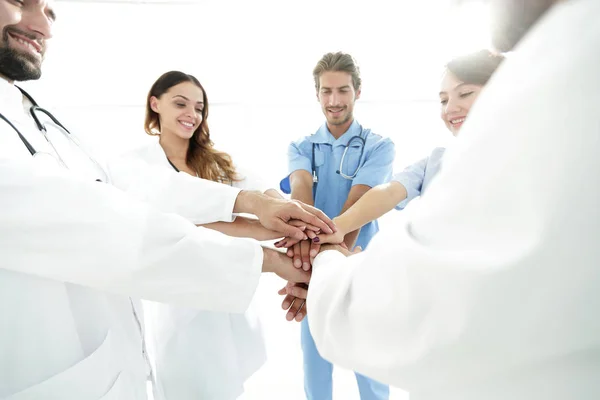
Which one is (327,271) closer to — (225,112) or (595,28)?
(595,28)

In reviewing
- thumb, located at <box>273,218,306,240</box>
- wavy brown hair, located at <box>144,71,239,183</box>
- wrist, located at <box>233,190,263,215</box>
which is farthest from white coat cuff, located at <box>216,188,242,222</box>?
wavy brown hair, located at <box>144,71,239,183</box>

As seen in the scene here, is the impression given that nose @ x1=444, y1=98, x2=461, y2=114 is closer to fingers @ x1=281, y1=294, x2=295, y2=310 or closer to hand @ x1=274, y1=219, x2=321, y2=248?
hand @ x1=274, y1=219, x2=321, y2=248

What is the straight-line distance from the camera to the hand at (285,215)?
47.1 inches

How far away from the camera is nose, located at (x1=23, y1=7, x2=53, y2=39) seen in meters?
0.93

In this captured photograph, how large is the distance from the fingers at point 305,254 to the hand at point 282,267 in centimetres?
2

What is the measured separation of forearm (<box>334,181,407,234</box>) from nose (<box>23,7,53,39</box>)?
102 centimetres

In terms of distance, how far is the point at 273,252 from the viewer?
1.07 m

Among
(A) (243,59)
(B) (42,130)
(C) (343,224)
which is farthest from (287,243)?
(A) (243,59)

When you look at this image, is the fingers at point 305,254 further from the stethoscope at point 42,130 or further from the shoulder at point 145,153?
the shoulder at point 145,153

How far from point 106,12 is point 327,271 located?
307 cm

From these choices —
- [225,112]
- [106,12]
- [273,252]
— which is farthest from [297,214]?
[106,12]

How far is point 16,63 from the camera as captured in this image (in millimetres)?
895

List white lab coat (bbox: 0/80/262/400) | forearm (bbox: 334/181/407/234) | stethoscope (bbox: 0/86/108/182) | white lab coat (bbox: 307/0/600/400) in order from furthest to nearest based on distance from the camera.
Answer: forearm (bbox: 334/181/407/234) → stethoscope (bbox: 0/86/108/182) → white lab coat (bbox: 0/80/262/400) → white lab coat (bbox: 307/0/600/400)

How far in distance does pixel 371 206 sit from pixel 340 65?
27.3 inches
